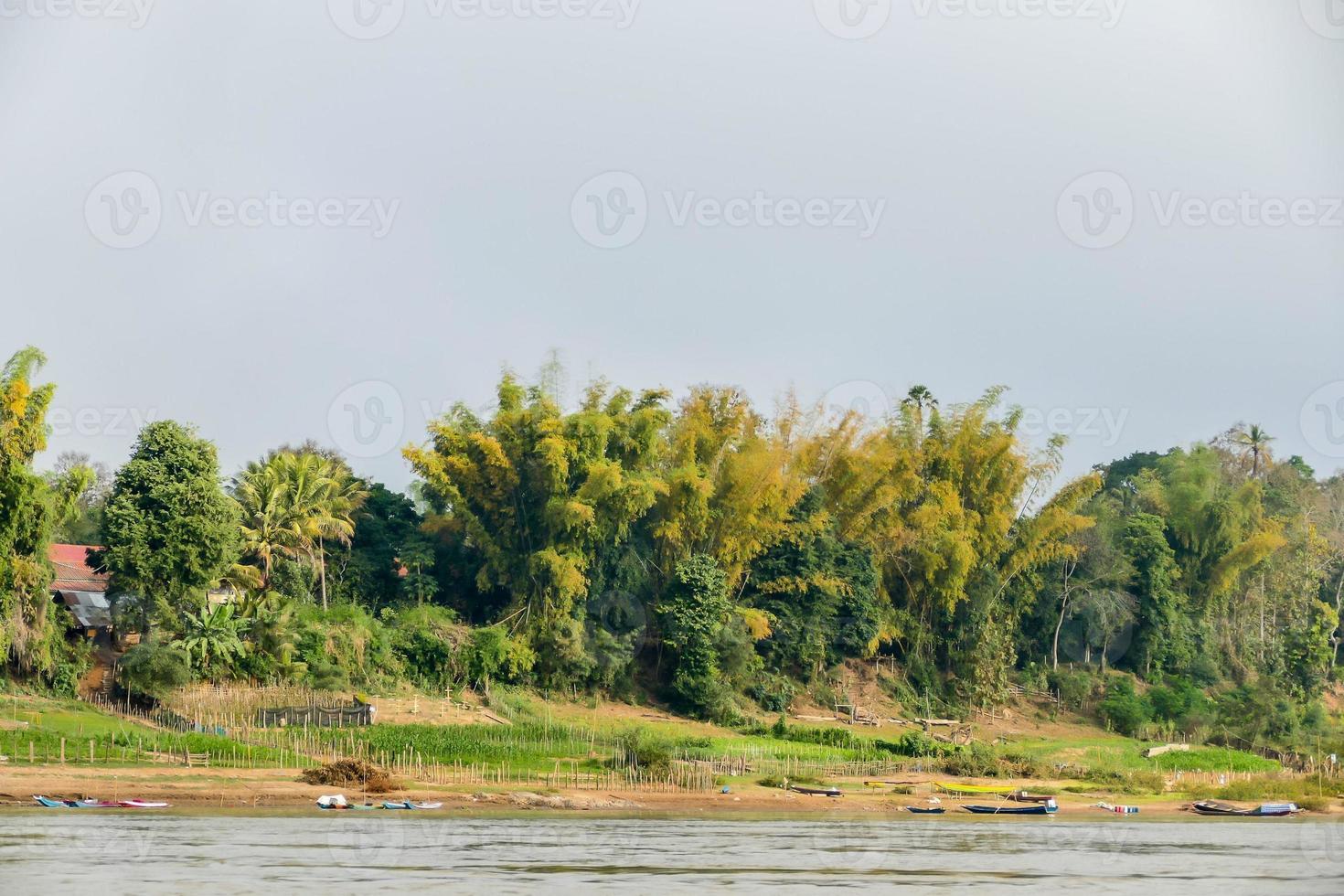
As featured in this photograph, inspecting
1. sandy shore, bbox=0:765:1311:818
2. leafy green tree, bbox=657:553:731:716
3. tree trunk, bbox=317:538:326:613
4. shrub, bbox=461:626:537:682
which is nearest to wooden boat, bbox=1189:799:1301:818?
sandy shore, bbox=0:765:1311:818

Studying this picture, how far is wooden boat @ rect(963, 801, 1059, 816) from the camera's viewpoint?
3866 centimetres

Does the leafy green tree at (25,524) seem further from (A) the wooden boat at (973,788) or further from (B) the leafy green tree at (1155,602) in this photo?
(B) the leafy green tree at (1155,602)

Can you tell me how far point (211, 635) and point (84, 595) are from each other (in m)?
6.39

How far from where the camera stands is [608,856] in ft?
91.9

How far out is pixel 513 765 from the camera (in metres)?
38.4

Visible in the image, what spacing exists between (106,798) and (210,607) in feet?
28.4

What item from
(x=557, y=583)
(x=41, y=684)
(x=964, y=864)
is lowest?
(x=964, y=864)

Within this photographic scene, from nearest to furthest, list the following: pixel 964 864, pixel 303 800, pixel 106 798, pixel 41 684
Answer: pixel 964 864, pixel 106 798, pixel 303 800, pixel 41 684

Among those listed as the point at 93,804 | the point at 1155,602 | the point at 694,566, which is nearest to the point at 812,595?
the point at 694,566

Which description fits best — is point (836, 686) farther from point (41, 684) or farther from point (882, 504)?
point (41, 684)

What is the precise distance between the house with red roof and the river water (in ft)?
38.1

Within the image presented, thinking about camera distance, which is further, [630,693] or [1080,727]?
[1080,727]

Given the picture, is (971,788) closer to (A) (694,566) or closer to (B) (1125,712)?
(A) (694,566)

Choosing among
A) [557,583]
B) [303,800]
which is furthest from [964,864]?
[557,583]
